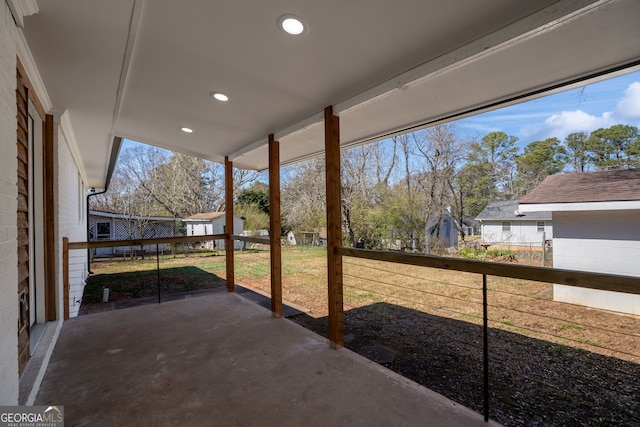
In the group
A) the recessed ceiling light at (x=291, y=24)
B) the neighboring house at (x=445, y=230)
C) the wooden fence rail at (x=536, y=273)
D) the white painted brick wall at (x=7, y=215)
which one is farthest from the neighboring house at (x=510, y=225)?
the white painted brick wall at (x=7, y=215)

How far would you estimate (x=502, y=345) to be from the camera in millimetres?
3883

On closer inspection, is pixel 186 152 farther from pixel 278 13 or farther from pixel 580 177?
pixel 580 177

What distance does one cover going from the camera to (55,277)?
312 centimetres

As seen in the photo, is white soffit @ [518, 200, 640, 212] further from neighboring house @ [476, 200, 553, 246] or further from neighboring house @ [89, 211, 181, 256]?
neighboring house @ [89, 211, 181, 256]

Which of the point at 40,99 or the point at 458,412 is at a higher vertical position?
the point at 40,99

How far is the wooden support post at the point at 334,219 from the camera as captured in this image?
2.76 metres

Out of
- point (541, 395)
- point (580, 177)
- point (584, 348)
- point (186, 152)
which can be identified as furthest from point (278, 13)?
point (580, 177)

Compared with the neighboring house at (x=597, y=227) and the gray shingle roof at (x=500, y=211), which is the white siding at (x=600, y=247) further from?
the gray shingle roof at (x=500, y=211)

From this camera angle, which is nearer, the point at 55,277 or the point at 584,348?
the point at 55,277

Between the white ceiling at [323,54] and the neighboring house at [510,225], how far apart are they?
25.1 feet

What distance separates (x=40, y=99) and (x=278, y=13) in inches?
101

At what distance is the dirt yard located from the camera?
2.51m

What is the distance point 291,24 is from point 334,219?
5.20ft

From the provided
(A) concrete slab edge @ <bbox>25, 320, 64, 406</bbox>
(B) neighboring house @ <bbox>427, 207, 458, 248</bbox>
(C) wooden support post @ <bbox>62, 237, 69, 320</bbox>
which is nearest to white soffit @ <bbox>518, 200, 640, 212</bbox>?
(B) neighboring house @ <bbox>427, 207, 458, 248</bbox>
